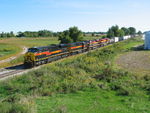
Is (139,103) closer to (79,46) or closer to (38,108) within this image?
(38,108)

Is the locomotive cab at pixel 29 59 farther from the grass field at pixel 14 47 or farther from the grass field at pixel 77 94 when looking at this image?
the grass field at pixel 14 47

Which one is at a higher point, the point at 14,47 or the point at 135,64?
the point at 14,47

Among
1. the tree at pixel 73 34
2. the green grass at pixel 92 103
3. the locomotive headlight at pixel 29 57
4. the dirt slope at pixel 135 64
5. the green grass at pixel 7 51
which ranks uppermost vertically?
the tree at pixel 73 34

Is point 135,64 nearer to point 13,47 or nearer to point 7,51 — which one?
point 7,51

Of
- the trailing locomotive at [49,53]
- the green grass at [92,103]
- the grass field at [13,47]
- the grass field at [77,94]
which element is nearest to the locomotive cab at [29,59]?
the trailing locomotive at [49,53]

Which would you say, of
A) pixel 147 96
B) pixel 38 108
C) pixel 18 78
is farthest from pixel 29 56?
pixel 147 96

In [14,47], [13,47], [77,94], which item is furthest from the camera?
[14,47]

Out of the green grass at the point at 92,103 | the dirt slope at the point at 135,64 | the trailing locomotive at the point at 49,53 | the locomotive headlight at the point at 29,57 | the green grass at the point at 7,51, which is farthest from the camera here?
the green grass at the point at 7,51

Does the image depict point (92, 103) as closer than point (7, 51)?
Yes

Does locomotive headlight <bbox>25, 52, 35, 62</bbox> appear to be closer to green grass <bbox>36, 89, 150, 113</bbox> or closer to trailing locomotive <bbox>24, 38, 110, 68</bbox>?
trailing locomotive <bbox>24, 38, 110, 68</bbox>

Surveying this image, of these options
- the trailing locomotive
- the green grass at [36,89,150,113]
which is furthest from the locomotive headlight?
the green grass at [36,89,150,113]

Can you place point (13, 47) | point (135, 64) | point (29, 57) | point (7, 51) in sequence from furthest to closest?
1. point (13, 47)
2. point (7, 51)
3. point (135, 64)
4. point (29, 57)

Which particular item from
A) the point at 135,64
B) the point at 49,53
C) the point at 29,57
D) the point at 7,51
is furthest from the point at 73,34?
the point at 29,57

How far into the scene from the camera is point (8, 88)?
675 inches
